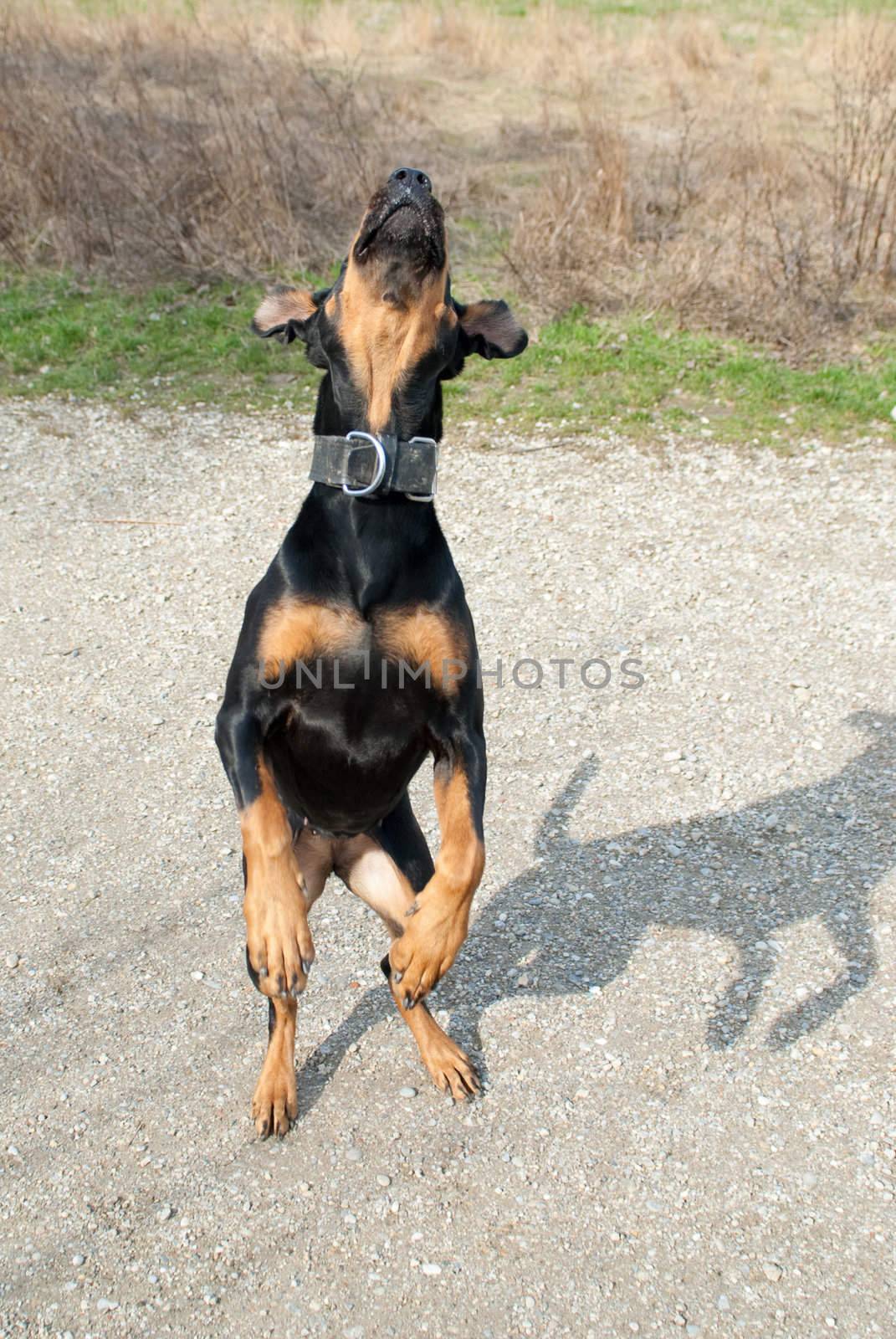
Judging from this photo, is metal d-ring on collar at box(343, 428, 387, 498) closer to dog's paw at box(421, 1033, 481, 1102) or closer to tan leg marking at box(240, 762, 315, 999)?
tan leg marking at box(240, 762, 315, 999)

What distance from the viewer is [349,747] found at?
3.25 m

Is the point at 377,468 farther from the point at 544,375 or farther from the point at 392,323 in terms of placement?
the point at 544,375

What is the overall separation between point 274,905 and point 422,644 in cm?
77

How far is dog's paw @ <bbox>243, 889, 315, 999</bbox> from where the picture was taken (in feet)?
9.30

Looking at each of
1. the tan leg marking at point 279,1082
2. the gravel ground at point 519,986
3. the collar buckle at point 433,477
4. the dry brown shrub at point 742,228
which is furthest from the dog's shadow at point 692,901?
the dry brown shrub at point 742,228

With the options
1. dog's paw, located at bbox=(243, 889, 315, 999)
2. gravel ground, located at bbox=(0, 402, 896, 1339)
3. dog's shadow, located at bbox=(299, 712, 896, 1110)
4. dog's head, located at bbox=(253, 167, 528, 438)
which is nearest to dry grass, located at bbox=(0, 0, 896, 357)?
gravel ground, located at bbox=(0, 402, 896, 1339)

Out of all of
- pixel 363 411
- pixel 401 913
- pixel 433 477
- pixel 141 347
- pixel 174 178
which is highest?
pixel 363 411

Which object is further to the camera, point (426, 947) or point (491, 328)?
point (491, 328)

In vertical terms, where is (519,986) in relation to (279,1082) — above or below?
below

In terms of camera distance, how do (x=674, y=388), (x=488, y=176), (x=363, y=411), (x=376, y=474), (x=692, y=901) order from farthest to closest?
(x=488, y=176) → (x=674, y=388) → (x=692, y=901) → (x=363, y=411) → (x=376, y=474)

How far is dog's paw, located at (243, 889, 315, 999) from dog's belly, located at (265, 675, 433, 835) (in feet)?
1.62

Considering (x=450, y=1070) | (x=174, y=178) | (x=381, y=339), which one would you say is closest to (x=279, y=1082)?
(x=450, y=1070)

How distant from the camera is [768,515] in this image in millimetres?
7203

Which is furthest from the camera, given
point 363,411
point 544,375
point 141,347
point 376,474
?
point 141,347
